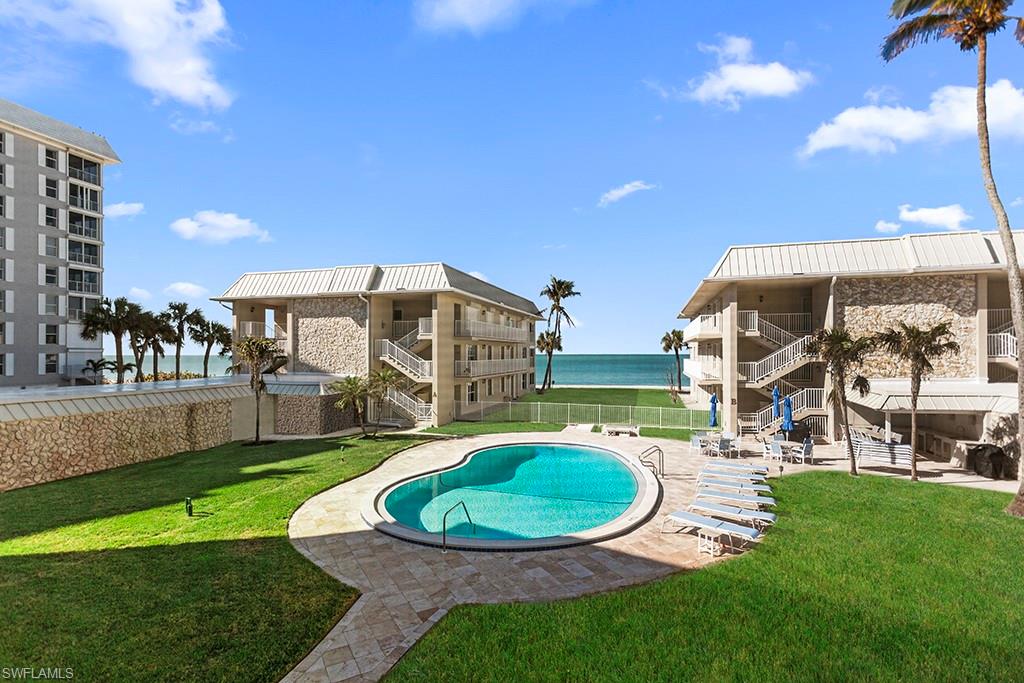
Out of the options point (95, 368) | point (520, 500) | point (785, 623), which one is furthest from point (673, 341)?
point (95, 368)

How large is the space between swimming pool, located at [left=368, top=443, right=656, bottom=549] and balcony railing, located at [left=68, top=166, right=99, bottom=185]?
4808 cm

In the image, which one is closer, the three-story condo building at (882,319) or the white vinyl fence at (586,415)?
the three-story condo building at (882,319)

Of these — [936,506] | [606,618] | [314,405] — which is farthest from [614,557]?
[314,405]

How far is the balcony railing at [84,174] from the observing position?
39.1 meters

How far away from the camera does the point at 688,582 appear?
7.48 meters

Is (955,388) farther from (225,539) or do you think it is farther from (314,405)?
(314,405)

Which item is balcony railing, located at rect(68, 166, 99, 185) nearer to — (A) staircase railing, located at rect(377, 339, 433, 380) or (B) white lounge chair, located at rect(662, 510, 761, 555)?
(A) staircase railing, located at rect(377, 339, 433, 380)

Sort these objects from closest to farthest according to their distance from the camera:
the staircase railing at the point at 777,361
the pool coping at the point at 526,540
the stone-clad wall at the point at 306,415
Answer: the pool coping at the point at 526,540, the staircase railing at the point at 777,361, the stone-clad wall at the point at 306,415

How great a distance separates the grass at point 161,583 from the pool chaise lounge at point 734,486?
967 centimetres

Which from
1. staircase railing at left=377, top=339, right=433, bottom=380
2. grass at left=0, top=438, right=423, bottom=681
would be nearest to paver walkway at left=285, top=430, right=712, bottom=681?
grass at left=0, top=438, right=423, bottom=681

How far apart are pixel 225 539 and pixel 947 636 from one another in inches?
504

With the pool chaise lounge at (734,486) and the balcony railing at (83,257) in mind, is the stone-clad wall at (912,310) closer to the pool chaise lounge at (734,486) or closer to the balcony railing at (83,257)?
the pool chaise lounge at (734,486)

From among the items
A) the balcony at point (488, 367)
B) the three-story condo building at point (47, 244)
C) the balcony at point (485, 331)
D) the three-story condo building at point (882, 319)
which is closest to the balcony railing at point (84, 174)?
the three-story condo building at point (47, 244)

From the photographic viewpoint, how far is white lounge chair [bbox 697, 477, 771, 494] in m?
11.7
